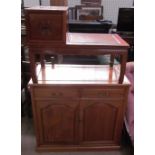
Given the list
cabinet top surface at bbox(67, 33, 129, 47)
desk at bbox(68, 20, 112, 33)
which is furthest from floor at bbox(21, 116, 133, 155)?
desk at bbox(68, 20, 112, 33)

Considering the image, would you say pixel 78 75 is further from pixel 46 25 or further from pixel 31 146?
pixel 31 146

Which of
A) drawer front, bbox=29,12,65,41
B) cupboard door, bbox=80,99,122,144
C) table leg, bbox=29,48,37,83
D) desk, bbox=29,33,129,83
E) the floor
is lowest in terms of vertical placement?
the floor

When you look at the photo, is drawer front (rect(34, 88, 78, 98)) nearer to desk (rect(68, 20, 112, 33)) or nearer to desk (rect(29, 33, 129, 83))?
desk (rect(29, 33, 129, 83))

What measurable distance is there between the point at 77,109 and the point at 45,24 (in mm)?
813

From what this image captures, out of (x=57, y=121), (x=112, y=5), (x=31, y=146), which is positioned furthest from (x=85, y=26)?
(x=31, y=146)

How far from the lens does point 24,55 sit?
2.43m

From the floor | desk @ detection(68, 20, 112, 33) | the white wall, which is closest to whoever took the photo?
the floor

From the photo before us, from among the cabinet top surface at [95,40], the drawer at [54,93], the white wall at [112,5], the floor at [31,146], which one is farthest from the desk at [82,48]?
the white wall at [112,5]

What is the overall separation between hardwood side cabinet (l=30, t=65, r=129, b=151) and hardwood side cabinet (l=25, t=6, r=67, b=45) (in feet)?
1.45

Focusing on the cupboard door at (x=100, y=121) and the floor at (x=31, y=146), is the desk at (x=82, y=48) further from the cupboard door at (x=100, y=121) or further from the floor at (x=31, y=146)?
the floor at (x=31, y=146)

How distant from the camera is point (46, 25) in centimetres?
147

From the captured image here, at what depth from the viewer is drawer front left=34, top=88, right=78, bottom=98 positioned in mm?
1805

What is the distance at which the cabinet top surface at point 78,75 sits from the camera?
73.8 inches
